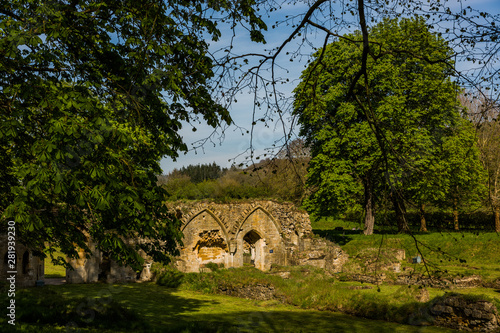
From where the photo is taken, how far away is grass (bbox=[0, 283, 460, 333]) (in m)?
10.3

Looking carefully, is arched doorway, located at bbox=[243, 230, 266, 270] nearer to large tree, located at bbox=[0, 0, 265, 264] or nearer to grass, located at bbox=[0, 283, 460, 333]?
grass, located at bbox=[0, 283, 460, 333]

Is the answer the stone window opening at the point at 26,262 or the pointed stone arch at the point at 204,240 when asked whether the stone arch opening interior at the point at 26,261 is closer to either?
the stone window opening at the point at 26,262

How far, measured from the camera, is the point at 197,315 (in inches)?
535

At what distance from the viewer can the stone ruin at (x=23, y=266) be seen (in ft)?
60.1

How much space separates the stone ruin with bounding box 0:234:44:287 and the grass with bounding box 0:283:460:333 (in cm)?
218

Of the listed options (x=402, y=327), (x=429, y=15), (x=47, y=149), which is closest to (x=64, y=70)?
(x=47, y=149)

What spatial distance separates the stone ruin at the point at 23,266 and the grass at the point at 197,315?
86.0 inches

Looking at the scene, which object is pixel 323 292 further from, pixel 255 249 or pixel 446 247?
pixel 446 247

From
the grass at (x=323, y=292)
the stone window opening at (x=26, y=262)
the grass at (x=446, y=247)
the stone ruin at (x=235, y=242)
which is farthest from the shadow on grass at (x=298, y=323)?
the stone window opening at (x=26, y=262)

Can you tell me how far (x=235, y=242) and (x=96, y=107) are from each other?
1805cm

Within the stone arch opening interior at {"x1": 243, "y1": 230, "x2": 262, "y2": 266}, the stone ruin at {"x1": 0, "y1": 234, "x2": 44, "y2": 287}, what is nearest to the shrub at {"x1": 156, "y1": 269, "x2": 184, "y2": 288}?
the stone ruin at {"x1": 0, "y1": 234, "x2": 44, "y2": 287}

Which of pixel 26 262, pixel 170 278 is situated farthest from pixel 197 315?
pixel 26 262

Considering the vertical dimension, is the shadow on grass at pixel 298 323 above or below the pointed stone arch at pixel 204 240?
below

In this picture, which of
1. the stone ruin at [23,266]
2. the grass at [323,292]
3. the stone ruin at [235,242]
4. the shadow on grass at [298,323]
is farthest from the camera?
the stone ruin at [235,242]
